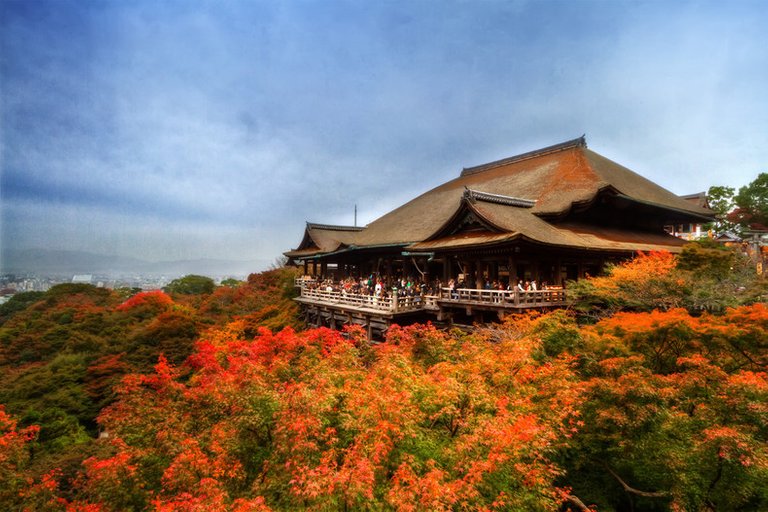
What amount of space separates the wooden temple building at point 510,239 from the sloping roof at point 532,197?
10 cm

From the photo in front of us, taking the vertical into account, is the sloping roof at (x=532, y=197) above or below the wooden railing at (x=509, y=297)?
above

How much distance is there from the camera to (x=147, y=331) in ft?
68.3

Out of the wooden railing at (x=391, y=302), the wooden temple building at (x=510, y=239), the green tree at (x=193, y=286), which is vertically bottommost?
the green tree at (x=193, y=286)

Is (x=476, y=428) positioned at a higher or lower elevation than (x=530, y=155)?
lower

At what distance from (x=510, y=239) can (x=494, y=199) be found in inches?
235

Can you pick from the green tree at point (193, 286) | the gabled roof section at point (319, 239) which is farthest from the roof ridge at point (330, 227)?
the green tree at point (193, 286)

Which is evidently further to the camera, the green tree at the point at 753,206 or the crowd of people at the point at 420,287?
the green tree at the point at 753,206

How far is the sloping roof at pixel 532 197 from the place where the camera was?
54.1ft

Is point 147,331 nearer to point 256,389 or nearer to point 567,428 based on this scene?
point 256,389

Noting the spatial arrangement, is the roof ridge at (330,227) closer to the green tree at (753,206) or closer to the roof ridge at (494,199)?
the roof ridge at (494,199)

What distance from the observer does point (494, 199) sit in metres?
18.5

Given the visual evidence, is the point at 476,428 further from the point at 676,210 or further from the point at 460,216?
the point at 676,210

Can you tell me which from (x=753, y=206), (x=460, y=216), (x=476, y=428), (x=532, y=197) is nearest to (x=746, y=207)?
(x=753, y=206)

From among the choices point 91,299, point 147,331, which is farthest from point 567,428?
point 91,299
